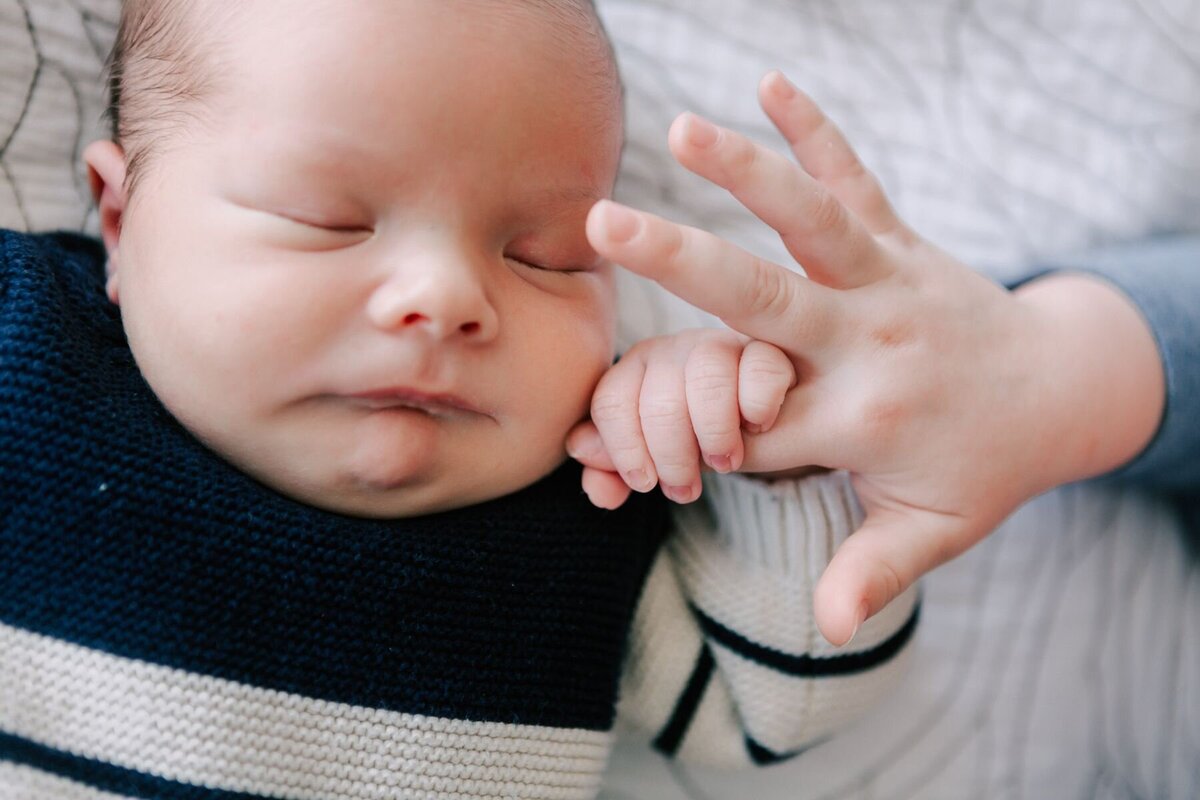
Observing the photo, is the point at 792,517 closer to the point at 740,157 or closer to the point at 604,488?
the point at 604,488

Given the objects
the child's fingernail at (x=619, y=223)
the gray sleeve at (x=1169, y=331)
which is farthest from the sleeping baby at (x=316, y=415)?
the gray sleeve at (x=1169, y=331)

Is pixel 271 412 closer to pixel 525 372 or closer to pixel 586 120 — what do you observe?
pixel 525 372

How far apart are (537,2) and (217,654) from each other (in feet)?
1.67

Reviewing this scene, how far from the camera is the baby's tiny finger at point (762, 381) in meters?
0.67

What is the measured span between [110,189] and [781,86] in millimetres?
544

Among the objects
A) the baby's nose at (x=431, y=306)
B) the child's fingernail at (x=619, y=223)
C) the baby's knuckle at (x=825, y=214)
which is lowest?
the baby's nose at (x=431, y=306)

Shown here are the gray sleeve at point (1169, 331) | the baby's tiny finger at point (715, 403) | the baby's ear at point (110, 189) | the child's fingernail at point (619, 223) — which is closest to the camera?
the child's fingernail at point (619, 223)

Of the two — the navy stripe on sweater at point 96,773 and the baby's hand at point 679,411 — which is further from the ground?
the baby's hand at point 679,411

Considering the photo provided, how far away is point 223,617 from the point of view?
670 mm

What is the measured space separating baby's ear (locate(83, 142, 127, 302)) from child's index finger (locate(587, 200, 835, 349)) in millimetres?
416

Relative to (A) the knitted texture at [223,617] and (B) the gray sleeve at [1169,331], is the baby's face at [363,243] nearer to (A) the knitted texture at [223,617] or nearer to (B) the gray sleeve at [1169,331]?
(A) the knitted texture at [223,617]

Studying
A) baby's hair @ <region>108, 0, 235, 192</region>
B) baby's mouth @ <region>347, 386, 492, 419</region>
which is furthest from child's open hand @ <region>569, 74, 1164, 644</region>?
baby's hair @ <region>108, 0, 235, 192</region>

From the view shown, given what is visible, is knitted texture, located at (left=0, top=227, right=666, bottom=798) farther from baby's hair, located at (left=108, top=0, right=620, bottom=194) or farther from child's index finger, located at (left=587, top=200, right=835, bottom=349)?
child's index finger, located at (left=587, top=200, right=835, bottom=349)

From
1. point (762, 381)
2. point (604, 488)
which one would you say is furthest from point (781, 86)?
point (604, 488)
